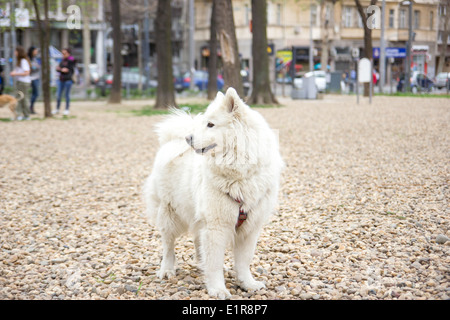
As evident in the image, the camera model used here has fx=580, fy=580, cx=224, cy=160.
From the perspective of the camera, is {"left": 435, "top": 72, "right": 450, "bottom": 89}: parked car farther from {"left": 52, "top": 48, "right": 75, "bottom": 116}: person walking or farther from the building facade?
the building facade

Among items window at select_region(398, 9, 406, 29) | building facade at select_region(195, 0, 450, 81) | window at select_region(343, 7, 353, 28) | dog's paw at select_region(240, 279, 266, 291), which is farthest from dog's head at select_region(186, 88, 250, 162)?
window at select_region(343, 7, 353, 28)

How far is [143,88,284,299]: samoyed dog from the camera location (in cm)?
392

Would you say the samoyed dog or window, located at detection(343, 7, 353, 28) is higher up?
window, located at detection(343, 7, 353, 28)

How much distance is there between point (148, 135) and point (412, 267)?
10976 millimetres

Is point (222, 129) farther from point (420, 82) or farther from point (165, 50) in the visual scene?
point (420, 82)

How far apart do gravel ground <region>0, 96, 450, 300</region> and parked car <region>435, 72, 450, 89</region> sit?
14053 mm

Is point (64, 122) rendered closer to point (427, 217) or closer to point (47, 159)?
point (47, 159)

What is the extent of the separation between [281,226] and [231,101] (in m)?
2.61

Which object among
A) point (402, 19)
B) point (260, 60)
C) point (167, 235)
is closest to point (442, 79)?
point (260, 60)

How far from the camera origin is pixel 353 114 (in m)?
19.5

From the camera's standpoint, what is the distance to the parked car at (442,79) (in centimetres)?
2580

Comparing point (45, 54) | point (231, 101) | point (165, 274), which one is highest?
point (45, 54)

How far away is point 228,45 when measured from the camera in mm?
17938
